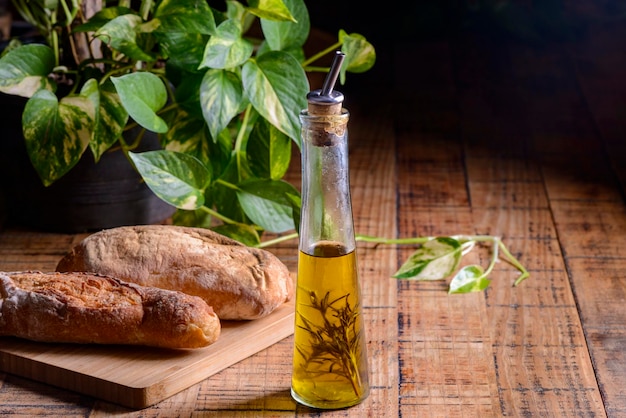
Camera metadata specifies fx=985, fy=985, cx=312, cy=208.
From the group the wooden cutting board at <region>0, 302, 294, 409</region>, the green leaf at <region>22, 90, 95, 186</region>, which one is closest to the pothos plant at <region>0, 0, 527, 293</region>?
the green leaf at <region>22, 90, 95, 186</region>

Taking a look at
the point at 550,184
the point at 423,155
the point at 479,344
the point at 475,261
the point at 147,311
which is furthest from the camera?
the point at 423,155

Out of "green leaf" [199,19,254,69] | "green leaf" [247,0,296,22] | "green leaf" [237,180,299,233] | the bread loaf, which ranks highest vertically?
"green leaf" [247,0,296,22]

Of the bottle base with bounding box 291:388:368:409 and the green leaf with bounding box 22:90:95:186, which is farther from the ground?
the green leaf with bounding box 22:90:95:186

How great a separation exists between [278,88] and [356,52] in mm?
154

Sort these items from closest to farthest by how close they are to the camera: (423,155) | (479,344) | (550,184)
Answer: (479,344) → (550,184) → (423,155)

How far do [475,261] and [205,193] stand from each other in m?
0.35

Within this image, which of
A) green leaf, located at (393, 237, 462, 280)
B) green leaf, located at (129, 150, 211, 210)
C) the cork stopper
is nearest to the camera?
the cork stopper

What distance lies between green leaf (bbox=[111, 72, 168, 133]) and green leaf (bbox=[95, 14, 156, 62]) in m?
0.04

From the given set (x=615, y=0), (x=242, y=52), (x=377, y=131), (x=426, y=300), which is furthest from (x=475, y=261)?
(x=615, y=0)

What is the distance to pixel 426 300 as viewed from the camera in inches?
44.9

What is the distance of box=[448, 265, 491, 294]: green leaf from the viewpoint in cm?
116

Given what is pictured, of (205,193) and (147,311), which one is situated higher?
(205,193)

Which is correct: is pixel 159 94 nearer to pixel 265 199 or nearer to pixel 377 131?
pixel 265 199

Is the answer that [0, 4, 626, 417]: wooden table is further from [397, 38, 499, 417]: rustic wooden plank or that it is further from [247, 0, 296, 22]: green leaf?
[247, 0, 296, 22]: green leaf
